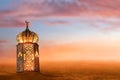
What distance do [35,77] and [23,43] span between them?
23.3 feet

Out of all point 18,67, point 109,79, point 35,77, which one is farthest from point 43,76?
point 109,79

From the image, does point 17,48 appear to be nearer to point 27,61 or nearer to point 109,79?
point 27,61

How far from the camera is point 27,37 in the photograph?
66.3 metres

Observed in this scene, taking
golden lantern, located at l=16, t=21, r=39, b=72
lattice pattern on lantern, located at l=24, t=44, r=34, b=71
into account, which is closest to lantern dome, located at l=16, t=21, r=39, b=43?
golden lantern, located at l=16, t=21, r=39, b=72

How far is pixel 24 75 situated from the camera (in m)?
62.5

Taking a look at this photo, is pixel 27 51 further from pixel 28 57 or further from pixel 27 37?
pixel 27 37

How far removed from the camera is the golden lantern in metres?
65.8

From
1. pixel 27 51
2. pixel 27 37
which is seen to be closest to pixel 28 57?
pixel 27 51

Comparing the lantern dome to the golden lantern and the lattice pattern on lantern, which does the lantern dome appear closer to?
the golden lantern

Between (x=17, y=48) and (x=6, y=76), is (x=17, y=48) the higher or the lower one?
the higher one

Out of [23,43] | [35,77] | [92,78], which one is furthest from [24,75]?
[92,78]

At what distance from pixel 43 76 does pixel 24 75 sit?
10.0ft

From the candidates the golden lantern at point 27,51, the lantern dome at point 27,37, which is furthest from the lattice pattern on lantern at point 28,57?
the lantern dome at point 27,37

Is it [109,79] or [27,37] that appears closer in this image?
[109,79]
